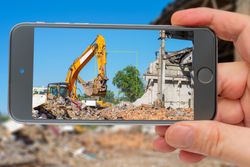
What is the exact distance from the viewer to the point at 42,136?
6.31 metres

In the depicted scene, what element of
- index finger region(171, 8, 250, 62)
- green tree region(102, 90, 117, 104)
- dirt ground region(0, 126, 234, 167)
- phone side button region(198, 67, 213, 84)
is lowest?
dirt ground region(0, 126, 234, 167)

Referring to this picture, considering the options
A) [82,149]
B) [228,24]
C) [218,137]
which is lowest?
[82,149]

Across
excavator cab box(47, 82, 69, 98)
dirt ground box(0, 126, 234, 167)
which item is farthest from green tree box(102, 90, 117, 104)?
dirt ground box(0, 126, 234, 167)

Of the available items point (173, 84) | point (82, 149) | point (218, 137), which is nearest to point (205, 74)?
point (173, 84)

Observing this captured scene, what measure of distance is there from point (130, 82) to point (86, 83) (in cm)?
13

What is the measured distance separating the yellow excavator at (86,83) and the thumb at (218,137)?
240mm

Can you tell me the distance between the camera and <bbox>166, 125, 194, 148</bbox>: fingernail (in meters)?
1.14

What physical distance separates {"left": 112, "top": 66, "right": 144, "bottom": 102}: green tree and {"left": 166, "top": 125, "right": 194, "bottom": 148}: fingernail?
16 cm

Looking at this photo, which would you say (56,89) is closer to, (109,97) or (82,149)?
(109,97)

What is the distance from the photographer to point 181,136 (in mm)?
1156

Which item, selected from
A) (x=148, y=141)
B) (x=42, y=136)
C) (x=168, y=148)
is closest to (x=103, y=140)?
(x=148, y=141)

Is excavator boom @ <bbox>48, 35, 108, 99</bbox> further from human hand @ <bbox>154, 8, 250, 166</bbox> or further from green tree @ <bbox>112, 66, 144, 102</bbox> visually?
human hand @ <bbox>154, 8, 250, 166</bbox>

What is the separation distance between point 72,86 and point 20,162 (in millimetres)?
3926

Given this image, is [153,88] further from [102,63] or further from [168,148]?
[168,148]
